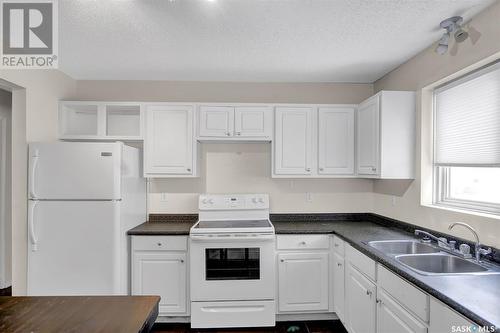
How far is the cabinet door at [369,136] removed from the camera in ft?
8.39

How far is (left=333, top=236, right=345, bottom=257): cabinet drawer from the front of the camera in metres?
2.50

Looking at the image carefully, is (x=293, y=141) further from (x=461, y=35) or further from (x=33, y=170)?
(x=33, y=170)

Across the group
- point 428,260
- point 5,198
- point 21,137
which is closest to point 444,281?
point 428,260

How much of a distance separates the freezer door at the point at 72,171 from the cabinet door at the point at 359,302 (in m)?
2.12

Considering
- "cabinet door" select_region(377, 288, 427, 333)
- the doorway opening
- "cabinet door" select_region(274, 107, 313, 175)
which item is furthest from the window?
the doorway opening

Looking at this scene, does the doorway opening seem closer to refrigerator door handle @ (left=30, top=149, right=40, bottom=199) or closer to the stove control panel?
refrigerator door handle @ (left=30, top=149, right=40, bottom=199)

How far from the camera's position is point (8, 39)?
2.12 meters

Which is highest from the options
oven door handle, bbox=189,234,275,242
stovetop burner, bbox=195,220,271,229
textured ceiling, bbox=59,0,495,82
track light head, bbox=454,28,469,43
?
textured ceiling, bbox=59,0,495,82

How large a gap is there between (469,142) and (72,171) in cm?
313

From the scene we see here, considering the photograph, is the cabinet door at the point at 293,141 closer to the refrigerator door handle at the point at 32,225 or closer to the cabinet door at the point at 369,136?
the cabinet door at the point at 369,136

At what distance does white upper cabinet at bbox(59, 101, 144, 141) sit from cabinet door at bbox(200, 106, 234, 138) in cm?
64

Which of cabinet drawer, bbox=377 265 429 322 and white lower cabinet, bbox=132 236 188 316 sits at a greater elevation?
cabinet drawer, bbox=377 265 429 322

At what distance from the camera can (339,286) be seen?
2564 millimetres

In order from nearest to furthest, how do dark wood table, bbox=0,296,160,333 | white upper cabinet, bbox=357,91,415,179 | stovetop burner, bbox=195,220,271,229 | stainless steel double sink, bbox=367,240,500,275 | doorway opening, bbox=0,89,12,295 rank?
dark wood table, bbox=0,296,160,333 → stainless steel double sink, bbox=367,240,500,275 → white upper cabinet, bbox=357,91,415,179 → stovetop burner, bbox=195,220,271,229 → doorway opening, bbox=0,89,12,295
